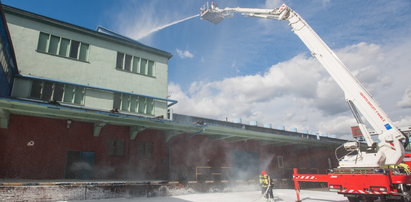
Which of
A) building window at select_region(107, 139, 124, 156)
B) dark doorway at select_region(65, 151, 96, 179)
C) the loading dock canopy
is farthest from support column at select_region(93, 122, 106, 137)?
dark doorway at select_region(65, 151, 96, 179)

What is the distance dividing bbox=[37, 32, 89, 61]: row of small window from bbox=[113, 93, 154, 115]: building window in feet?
11.3

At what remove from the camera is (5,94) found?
11352 millimetres

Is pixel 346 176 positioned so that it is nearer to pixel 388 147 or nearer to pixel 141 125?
pixel 388 147

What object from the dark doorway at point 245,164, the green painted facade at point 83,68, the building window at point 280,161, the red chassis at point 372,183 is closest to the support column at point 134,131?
the green painted facade at point 83,68

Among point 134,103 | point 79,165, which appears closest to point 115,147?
point 79,165

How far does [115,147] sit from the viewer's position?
13.9 m

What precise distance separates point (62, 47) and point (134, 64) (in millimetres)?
4635

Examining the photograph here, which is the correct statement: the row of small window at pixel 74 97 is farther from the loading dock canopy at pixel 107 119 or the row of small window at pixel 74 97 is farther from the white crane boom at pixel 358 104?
the white crane boom at pixel 358 104

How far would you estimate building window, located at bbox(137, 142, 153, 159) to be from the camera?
575 inches

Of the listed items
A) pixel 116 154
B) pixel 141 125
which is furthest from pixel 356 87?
pixel 116 154

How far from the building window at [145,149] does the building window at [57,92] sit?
14.7 ft

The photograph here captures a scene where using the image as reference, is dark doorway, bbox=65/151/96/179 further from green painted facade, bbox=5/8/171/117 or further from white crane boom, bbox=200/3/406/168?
white crane boom, bbox=200/3/406/168

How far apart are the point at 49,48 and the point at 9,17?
2528 millimetres

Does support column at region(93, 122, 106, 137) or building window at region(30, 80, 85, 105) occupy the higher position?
building window at region(30, 80, 85, 105)
